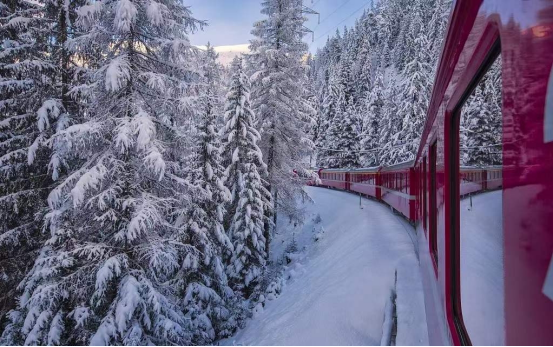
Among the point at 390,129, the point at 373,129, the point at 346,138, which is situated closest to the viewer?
the point at 390,129

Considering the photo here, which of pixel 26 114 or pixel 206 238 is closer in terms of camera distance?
pixel 26 114

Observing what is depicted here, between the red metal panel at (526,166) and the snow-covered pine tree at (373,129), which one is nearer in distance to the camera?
the red metal panel at (526,166)

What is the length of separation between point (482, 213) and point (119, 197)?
733 cm

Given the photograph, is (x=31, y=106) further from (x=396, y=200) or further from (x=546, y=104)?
(x=396, y=200)

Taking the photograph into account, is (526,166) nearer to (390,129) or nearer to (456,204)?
(456,204)

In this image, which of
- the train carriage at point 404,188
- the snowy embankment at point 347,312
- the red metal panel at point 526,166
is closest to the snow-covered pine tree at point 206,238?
the snowy embankment at point 347,312

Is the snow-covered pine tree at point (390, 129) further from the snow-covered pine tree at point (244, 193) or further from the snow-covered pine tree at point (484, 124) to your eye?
the snow-covered pine tree at point (484, 124)

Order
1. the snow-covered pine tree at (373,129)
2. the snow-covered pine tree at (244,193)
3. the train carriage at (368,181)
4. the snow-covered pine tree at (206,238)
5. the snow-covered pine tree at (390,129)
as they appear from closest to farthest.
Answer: the snow-covered pine tree at (206,238) → the snow-covered pine tree at (244,193) → the train carriage at (368,181) → the snow-covered pine tree at (390,129) → the snow-covered pine tree at (373,129)

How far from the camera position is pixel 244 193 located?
1533cm

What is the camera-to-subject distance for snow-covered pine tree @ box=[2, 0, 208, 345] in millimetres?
6852

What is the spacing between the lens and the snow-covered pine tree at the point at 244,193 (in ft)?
48.2

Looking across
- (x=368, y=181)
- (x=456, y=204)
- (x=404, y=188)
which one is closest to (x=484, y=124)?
(x=456, y=204)

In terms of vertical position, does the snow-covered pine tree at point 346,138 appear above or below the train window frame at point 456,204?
above

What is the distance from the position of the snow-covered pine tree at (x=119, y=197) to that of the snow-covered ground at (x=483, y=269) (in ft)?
17.1
